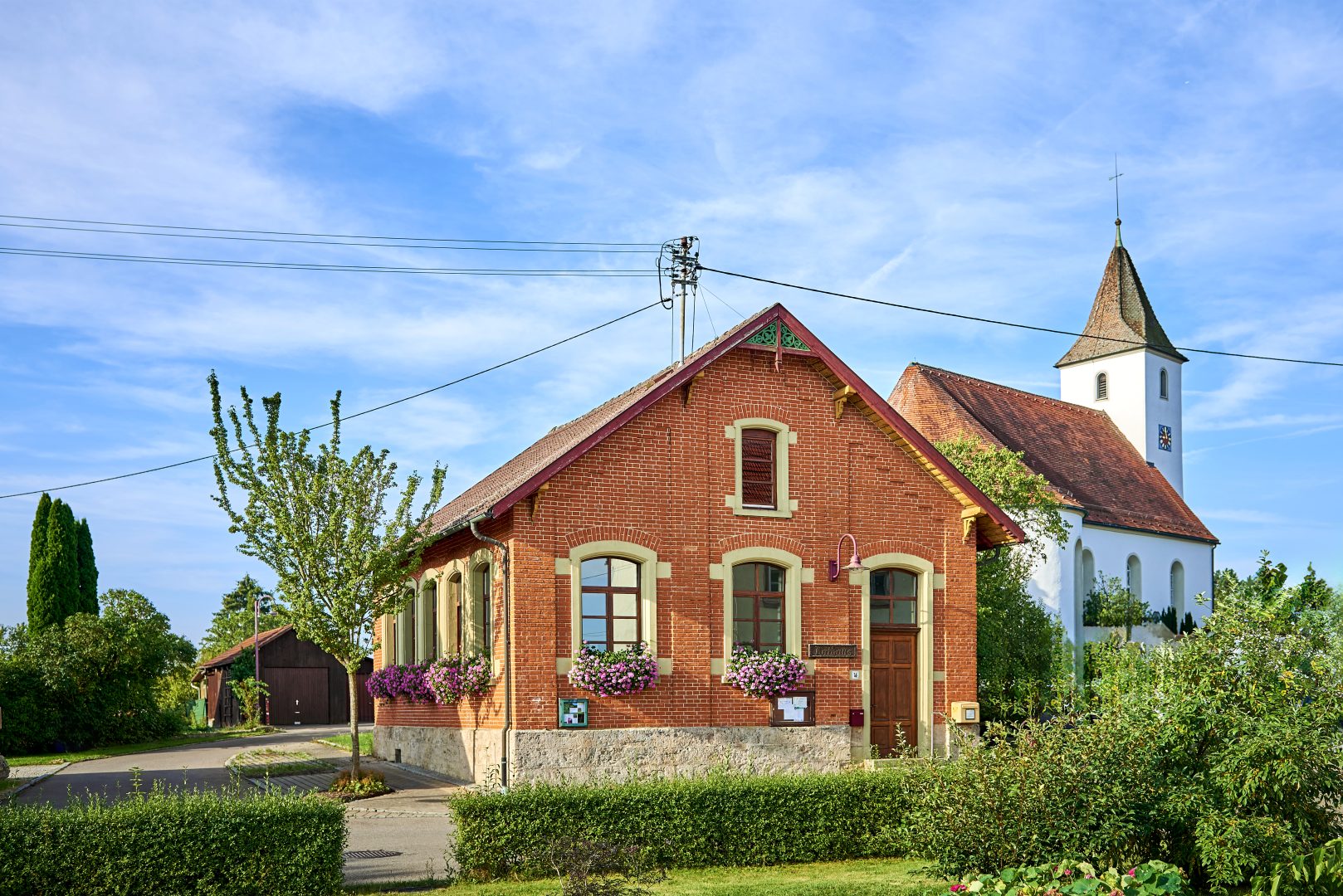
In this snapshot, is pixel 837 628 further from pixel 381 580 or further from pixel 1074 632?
pixel 1074 632

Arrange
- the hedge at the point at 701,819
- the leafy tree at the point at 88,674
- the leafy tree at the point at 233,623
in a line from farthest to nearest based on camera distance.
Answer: the leafy tree at the point at 233,623, the leafy tree at the point at 88,674, the hedge at the point at 701,819

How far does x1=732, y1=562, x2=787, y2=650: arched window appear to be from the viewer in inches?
827

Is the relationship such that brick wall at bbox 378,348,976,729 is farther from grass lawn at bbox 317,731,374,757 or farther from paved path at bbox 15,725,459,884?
grass lawn at bbox 317,731,374,757

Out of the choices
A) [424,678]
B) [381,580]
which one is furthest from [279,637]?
[381,580]

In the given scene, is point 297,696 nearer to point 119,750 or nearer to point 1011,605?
point 119,750

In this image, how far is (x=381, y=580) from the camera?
20453 mm

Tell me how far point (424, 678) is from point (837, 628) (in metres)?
7.97

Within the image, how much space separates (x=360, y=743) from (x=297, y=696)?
70.6 ft

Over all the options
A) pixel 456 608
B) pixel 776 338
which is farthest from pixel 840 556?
pixel 456 608

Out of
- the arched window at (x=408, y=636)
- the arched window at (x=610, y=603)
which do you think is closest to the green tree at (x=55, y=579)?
the arched window at (x=408, y=636)

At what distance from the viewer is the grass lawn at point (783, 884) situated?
11891mm

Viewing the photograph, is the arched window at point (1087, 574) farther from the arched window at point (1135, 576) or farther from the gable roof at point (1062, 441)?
the arched window at point (1135, 576)

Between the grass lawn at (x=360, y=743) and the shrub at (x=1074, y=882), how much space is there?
21.2 meters

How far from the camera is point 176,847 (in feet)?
37.6
